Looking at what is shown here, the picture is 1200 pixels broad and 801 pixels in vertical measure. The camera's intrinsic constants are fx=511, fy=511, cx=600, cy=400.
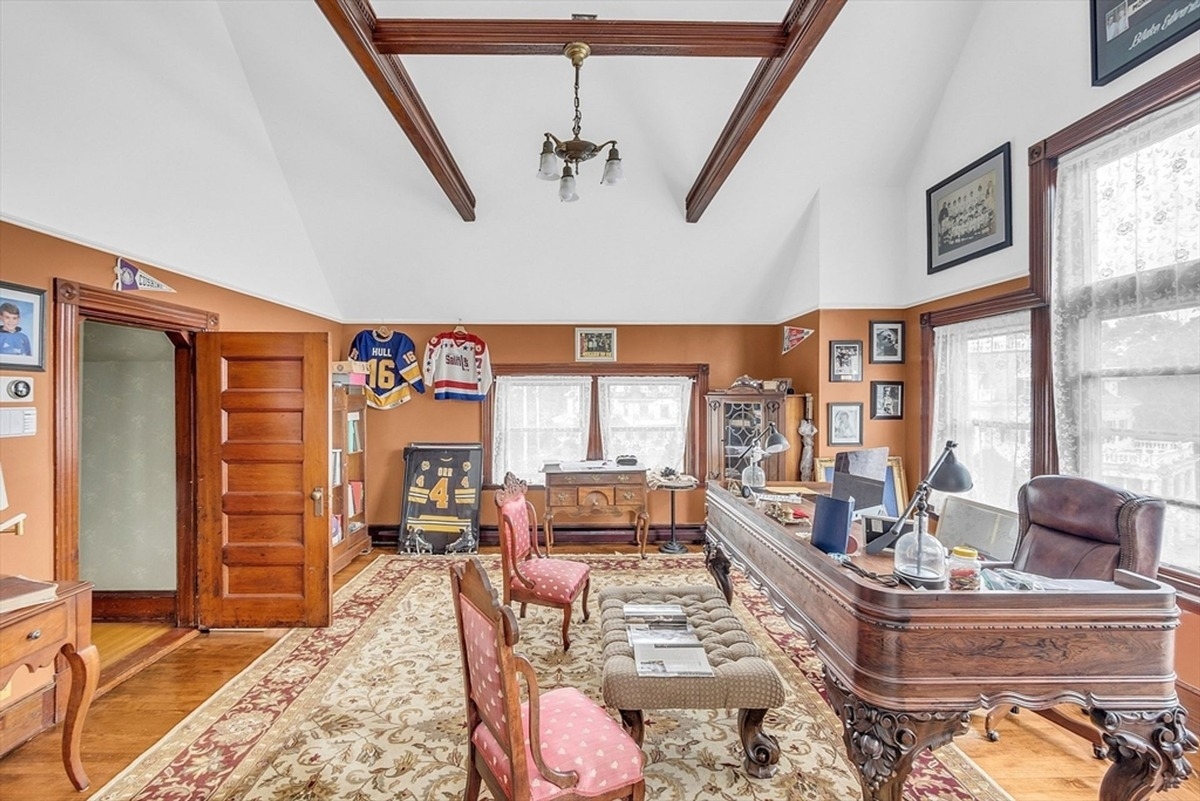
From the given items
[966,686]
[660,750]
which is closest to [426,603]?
[660,750]

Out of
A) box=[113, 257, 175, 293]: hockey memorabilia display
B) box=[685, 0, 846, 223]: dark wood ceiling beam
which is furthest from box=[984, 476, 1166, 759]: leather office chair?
box=[113, 257, 175, 293]: hockey memorabilia display

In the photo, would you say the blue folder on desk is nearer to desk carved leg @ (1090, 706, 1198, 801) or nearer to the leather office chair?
desk carved leg @ (1090, 706, 1198, 801)

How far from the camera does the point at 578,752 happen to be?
1.63 m

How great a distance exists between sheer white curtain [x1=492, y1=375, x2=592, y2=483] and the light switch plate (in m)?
3.76

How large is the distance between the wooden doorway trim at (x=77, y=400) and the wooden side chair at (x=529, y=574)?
223 cm

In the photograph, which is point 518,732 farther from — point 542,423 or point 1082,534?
point 542,423

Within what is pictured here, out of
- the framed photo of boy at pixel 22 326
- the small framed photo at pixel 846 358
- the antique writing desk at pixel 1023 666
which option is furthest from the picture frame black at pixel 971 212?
the framed photo of boy at pixel 22 326

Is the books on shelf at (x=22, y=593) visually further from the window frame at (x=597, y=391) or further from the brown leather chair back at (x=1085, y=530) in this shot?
the brown leather chair back at (x=1085, y=530)

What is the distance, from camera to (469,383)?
567 centimetres

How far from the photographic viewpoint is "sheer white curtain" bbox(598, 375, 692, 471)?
587 centimetres

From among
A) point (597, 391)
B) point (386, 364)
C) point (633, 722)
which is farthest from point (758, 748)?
point (386, 364)

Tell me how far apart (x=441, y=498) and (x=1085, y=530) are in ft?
16.6

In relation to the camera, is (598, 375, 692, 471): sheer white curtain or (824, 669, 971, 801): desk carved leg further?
(598, 375, 692, 471): sheer white curtain

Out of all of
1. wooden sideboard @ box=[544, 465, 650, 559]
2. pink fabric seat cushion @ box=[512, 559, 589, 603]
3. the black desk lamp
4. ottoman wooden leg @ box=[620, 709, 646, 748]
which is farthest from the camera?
wooden sideboard @ box=[544, 465, 650, 559]
